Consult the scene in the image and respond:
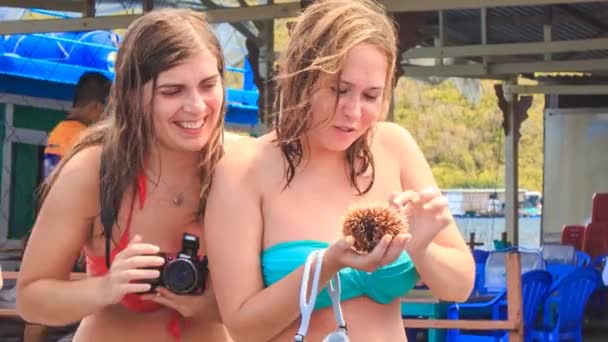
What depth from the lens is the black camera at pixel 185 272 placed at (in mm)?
2156

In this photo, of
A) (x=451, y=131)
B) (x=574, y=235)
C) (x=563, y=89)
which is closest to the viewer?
(x=574, y=235)

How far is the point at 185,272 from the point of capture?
7.07 feet

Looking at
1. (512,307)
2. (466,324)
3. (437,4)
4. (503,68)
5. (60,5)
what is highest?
(60,5)

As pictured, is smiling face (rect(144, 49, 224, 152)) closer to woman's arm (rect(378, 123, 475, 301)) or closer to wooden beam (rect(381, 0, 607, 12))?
woman's arm (rect(378, 123, 475, 301))

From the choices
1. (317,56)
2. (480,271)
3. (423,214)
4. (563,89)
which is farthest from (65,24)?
(423,214)

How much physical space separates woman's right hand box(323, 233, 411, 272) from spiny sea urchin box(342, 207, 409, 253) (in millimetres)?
11

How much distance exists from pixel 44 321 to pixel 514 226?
1360 cm

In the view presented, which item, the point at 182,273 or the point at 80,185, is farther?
the point at 80,185

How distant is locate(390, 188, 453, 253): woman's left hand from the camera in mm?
1836

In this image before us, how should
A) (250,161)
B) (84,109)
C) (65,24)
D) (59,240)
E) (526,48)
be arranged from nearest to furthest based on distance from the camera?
(250,161)
(59,240)
(84,109)
(65,24)
(526,48)

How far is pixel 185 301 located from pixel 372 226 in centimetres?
59

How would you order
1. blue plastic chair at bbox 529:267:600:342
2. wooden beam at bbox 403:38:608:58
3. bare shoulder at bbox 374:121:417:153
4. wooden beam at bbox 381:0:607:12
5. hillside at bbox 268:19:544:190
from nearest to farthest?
bare shoulder at bbox 374:121:417:153 → wooden beam at bbox 381:0:607:12 → blue plastic chair at bbox 529:267:600:342 → wooden beam at bbox 403:38:608:58 → hillside at bbox 268:19:544:190

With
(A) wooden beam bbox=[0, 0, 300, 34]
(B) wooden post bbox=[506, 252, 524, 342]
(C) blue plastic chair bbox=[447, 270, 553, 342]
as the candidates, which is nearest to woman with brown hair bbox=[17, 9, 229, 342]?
(B) wooden post bbox=[506, 252, 524, 342]

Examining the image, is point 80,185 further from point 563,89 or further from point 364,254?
point 563,89
